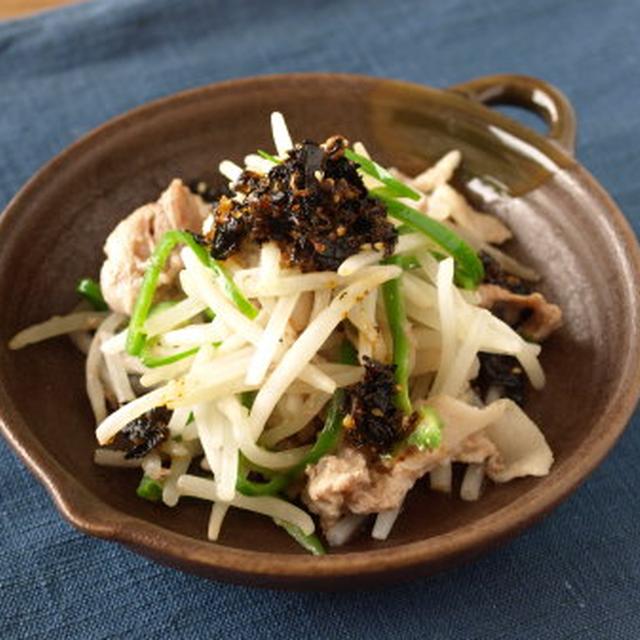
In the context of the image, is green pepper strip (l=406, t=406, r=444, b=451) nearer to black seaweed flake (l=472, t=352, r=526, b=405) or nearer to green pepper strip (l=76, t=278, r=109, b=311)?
black seaweed flake (l=472, t=352, r=526, b=405)

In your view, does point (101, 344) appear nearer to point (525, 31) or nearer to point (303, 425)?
point (303, 425)

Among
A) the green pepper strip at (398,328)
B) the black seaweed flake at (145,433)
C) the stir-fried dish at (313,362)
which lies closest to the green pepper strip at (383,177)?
the stir-fried dish at (313,362)

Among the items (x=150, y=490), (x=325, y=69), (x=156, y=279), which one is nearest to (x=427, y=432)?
(x=150, y=490)

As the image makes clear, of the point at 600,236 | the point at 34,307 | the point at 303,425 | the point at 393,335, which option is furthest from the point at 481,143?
the point at 34,307

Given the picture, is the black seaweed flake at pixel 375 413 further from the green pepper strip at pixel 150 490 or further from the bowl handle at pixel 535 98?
the bowl handle at pixel 535 98

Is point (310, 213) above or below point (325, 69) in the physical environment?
above

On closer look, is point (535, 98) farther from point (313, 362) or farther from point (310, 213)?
point (313, 362)

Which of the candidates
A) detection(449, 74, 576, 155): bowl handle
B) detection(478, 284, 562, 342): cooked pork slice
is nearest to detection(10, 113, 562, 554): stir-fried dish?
detection(478, 284, 562, 342): cooked pork slice
